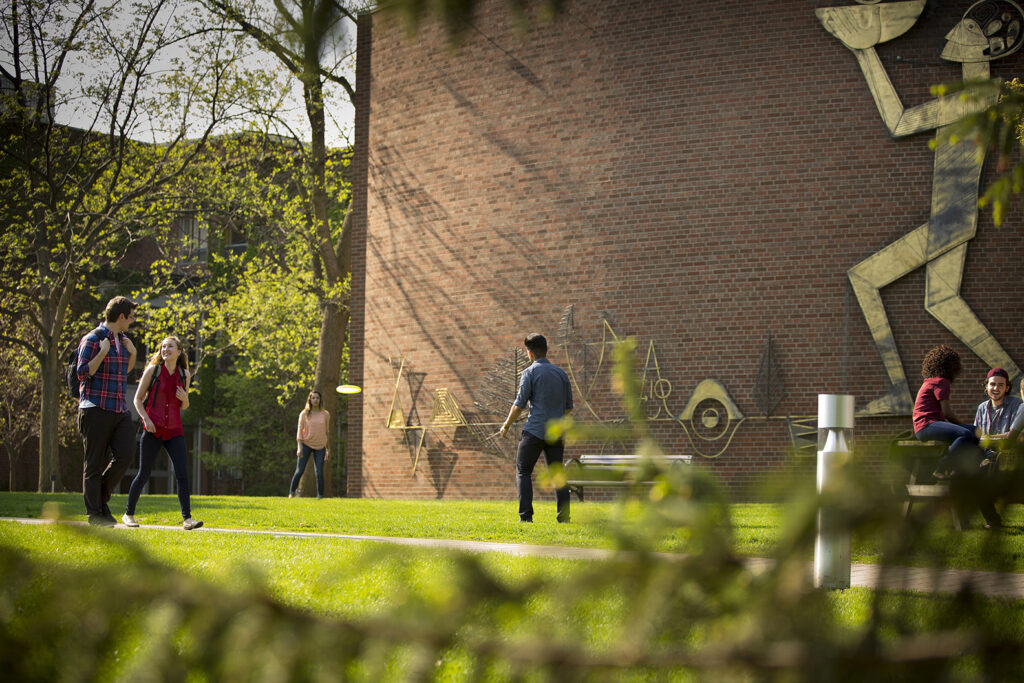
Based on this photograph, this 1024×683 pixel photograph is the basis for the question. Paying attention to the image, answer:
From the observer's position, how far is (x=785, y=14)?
15.6m

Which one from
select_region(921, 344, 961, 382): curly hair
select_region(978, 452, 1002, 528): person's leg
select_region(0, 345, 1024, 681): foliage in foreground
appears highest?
select_region(921, 344, 961, 382): curly hair

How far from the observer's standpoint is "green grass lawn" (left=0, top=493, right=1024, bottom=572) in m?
1.16

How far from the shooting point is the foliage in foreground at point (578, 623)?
109 centimetres

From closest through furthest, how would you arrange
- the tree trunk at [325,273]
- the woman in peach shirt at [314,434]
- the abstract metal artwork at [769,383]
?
the abstract metal artwork at [769,383], the woman in peach shirt at [314,434], the tree trunk at [325,273]

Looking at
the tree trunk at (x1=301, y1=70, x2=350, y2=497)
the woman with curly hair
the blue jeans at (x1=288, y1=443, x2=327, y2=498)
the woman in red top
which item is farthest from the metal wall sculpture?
the woman in red top

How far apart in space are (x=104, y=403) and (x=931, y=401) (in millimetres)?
7285

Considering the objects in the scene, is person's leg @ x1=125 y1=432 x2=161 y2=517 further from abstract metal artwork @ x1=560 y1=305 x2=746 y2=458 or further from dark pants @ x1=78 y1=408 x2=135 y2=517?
abstract metal artwork @ x1=560 y1=305 x2=746 y2=458

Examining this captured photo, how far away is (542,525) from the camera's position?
30.8ft

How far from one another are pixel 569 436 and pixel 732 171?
585 inches

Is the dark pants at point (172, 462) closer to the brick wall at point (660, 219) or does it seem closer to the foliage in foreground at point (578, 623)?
the brick wall at point (660, 219)

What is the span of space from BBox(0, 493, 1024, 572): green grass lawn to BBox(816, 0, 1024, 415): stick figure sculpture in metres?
5.73

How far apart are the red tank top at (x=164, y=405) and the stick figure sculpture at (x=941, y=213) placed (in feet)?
31.8

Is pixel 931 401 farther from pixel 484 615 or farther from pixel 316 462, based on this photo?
pixel 316 462

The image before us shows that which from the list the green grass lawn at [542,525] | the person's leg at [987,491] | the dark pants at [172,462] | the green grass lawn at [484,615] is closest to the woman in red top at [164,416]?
the dark pants at [172,462]
